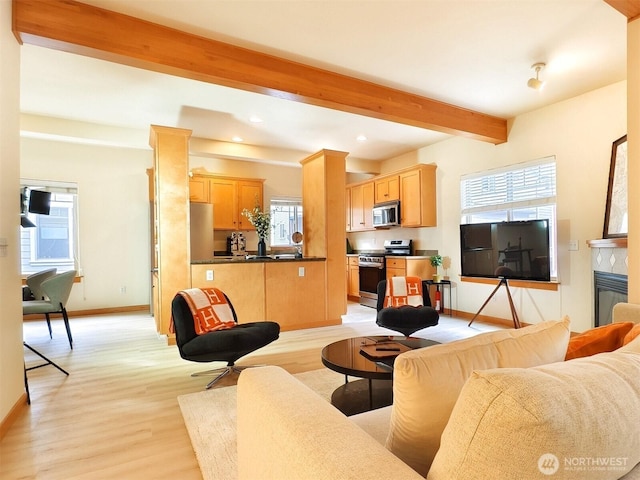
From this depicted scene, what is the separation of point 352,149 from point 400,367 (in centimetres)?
584

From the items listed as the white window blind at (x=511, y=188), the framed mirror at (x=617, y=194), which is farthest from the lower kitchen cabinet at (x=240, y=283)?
the framed mirror at (x=617, y=194)

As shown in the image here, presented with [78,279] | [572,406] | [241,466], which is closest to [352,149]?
[78,279]

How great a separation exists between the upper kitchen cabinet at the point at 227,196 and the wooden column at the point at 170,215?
210 cm

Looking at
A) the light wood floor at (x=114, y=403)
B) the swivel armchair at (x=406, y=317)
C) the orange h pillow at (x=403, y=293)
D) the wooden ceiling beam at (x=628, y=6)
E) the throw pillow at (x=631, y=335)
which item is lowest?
the light wood floor at (x=114, y=403)

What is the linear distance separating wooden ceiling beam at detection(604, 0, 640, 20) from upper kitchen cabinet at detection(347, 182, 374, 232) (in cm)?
483

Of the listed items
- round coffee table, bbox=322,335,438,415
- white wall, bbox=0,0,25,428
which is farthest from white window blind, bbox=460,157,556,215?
white wall, bbox=0,0,25,428

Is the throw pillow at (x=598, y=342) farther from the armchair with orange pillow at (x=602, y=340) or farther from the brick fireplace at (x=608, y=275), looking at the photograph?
the brick fireplace at (x=608, y=275)

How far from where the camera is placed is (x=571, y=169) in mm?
4066

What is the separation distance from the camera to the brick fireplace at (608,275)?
2.99 meters

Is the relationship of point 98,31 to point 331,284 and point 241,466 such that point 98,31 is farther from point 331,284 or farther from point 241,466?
point 331,284

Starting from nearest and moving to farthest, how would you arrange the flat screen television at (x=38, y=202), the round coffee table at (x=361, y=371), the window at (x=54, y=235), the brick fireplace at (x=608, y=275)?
the round coffee table at (x=361, y=371) → the brick fireplace at (x=608, y=275) → the flat screen television at (x=38, y=202) → the window at (x=54, y=235)

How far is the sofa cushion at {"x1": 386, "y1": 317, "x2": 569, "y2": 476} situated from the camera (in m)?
0.82

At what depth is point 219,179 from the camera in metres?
6.33

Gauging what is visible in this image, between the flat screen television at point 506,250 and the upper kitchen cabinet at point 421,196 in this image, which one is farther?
the upper kitchen cabinet at point 421,196
